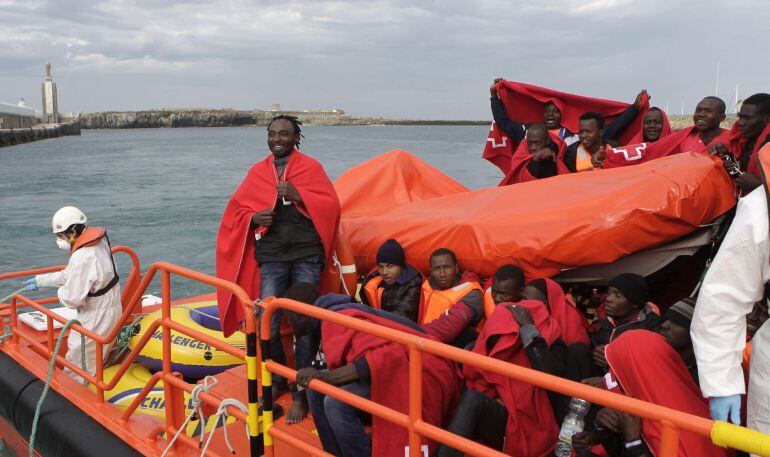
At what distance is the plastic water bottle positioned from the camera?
302 cm

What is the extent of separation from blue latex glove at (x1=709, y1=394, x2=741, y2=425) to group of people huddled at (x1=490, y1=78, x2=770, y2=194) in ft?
6.04

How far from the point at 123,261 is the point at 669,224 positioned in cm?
1403

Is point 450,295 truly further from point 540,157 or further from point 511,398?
point 540,157

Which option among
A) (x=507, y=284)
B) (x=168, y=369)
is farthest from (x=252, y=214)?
(x=507, y=284)

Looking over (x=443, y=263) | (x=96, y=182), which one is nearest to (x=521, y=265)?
(x=443, y=263)

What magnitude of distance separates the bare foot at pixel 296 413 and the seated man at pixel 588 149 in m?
2.77

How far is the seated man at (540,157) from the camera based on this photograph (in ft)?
17.1

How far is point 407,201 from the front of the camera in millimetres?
5766

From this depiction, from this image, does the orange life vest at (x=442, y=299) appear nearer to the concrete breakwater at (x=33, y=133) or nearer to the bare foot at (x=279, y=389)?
the bare foot at (x=279, y=389)

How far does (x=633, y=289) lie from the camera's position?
3475 mm

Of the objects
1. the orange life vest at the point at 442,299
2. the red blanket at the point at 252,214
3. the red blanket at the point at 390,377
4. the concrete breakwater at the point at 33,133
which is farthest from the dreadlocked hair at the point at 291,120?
the concrete breakwater at the point at 33,133

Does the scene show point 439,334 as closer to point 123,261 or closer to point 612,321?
point 612,321

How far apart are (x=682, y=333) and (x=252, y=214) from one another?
281 cm

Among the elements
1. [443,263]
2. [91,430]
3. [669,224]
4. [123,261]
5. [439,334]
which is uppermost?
[669,224]
